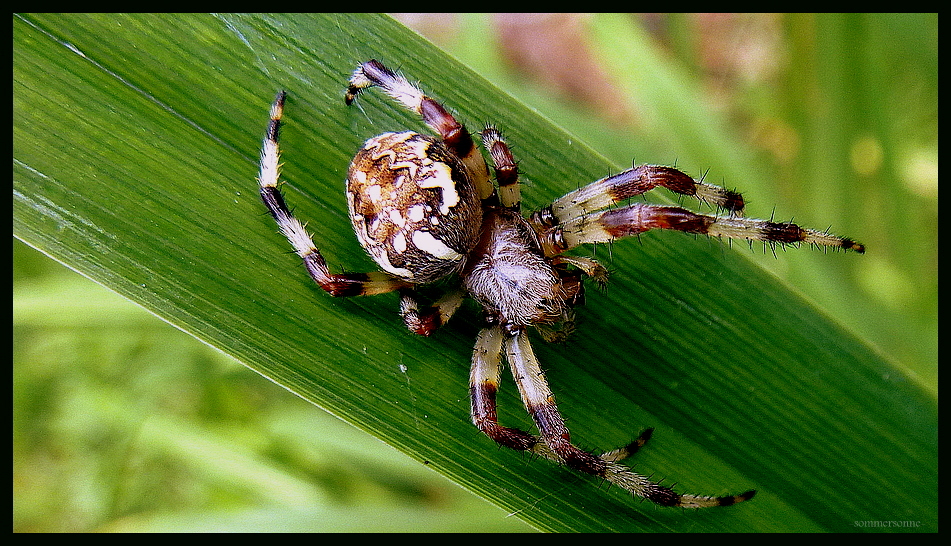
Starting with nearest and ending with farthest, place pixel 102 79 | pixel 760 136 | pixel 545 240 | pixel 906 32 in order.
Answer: pixel 102 79, pixel 545 240, pixel 906 32, pixel 760 136

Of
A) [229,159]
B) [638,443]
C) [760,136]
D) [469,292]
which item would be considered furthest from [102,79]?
[760,136]

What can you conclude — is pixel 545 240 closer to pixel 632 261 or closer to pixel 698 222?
pixel 632 261

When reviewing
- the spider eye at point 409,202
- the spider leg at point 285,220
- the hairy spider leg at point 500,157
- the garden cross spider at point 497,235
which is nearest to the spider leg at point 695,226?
the garden cross spider at point 497,235

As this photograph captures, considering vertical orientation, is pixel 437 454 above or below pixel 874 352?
below

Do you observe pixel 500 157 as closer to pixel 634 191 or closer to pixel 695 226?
pixel 634 191

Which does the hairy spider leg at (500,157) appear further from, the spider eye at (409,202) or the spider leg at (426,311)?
the spider leg at (426,311)

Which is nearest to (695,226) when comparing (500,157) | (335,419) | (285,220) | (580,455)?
(500,157)
